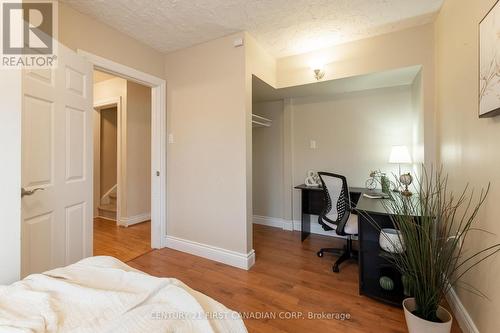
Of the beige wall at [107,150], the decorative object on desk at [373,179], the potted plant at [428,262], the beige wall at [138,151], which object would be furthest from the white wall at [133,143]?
the potted plant at [428,262]

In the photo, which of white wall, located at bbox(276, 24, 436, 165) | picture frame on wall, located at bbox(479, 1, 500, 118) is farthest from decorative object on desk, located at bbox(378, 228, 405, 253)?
white wall, located at bbox(276, 24, 436, 165)

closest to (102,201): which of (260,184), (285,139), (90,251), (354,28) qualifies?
(90,251)

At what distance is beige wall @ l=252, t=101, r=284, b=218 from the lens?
3705 millimetres

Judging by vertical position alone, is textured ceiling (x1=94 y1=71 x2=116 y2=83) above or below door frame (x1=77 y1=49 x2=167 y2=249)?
above

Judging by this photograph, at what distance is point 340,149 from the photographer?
326 centimetres

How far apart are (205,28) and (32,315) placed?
2.47m

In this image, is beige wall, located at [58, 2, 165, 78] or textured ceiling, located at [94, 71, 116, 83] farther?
textured ceiling, located at [94, 71, 116, 83]

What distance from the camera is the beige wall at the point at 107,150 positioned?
4465 millimetres

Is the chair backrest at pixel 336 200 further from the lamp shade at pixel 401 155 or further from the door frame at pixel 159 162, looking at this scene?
the door frame at pixel 159 162

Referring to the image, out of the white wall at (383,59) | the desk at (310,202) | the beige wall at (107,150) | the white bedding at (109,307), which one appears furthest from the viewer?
the beige wall at (107,150)

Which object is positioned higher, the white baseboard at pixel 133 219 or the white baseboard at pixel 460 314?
the white baseboard at pixel 133 219

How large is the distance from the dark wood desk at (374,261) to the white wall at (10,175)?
7.24ft

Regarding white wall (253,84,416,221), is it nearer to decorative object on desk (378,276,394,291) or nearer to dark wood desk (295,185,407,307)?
Result: dark wood desk (295,185,407,307)

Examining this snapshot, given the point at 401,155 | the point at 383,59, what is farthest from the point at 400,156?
the point at 383,59
